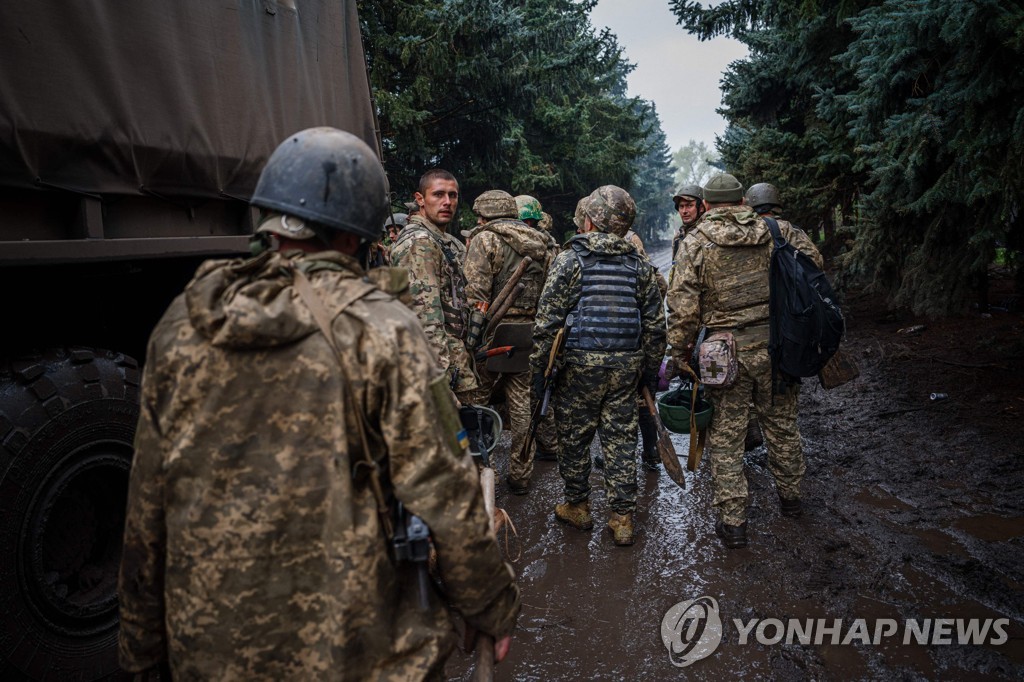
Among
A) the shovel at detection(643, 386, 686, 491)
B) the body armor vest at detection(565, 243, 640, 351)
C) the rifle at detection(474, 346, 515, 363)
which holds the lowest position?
the shovel at detection(643, 386, 686, 491)

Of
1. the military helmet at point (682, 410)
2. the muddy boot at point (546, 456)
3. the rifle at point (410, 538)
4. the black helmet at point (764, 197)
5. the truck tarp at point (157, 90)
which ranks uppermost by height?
the truck tarp at point (157, 90)

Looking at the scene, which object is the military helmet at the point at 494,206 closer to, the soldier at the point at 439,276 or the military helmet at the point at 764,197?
the soldier at the point at 439,276

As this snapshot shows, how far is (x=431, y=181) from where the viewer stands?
4715 millimetres

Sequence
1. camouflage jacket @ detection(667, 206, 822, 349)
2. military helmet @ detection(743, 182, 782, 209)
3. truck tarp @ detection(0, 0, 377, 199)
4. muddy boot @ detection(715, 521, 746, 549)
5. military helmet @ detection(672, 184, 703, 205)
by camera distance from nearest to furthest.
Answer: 1. truck tarp @ detection(0, 0, 377, 199)
2. muddy boot @ detection(715, 521, 746, 549)
3. camouflage jacket @ detection(667, 206, 822, 349)
4. military helmet @ detection(743, 182, 782, 209)
5. military helmet @ detection(672, 184, 703, 205)

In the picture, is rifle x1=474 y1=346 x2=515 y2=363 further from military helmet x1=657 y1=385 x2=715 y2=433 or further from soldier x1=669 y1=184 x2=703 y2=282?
soldier x1=669 y1=184 x2=703 y2=282

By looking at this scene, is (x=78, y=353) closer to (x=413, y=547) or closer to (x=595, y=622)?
(x=413, y=547)

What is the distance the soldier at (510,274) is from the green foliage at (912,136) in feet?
9.75

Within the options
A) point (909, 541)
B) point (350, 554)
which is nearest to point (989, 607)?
point (909, 541)

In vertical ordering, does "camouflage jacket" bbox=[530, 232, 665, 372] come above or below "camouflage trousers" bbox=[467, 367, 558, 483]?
above

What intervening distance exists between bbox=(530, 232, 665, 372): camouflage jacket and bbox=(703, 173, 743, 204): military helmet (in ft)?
2.23

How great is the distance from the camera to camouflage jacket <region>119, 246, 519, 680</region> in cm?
146

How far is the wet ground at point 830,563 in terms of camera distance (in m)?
3.01

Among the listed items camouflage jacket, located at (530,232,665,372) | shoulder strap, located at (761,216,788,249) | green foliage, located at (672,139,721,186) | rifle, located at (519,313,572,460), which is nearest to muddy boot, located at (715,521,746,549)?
camouflage jacket, located at (530,232,665,372)

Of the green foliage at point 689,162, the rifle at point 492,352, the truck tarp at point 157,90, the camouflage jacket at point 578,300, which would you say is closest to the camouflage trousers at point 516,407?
the rifle at point 492,352
